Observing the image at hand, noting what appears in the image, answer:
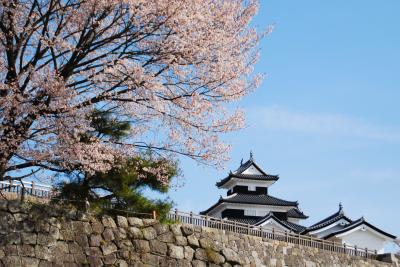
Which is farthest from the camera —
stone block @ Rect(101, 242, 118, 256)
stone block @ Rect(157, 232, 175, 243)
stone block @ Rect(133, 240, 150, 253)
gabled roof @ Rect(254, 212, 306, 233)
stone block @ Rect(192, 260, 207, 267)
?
gabled roof @ Rect(254, 212, 306, 233)

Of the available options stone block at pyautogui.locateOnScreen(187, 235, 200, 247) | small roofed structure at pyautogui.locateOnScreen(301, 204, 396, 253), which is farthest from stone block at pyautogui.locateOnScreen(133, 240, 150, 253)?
small roofed structure at pyautogui.locateOnScreen(301, 204, 396, 253)

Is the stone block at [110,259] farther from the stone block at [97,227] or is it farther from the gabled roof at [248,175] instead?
the gabled roof at [248,175]

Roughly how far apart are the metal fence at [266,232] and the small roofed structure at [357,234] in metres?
7.51

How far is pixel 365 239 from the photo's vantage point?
109 feet

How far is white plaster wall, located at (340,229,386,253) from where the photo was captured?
108 ft

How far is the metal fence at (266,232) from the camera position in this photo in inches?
719

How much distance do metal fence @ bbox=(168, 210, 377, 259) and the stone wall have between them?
118 inches

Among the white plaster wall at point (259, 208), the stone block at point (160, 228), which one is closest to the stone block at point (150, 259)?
the stone block at point (160, 228)

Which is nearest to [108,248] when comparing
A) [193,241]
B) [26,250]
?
[26,250]

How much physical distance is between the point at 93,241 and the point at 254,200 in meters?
24.9

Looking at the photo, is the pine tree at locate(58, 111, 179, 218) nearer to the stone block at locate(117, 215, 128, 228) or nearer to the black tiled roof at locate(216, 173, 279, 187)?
the stone block at locate(117, 215, 128, 228)

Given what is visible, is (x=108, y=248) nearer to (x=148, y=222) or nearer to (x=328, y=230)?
(x=148, y=222)

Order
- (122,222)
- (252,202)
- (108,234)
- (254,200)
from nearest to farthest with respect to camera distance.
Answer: (108,234)
(122,222)
(252,202)
(254,200)

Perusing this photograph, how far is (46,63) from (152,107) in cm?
192
